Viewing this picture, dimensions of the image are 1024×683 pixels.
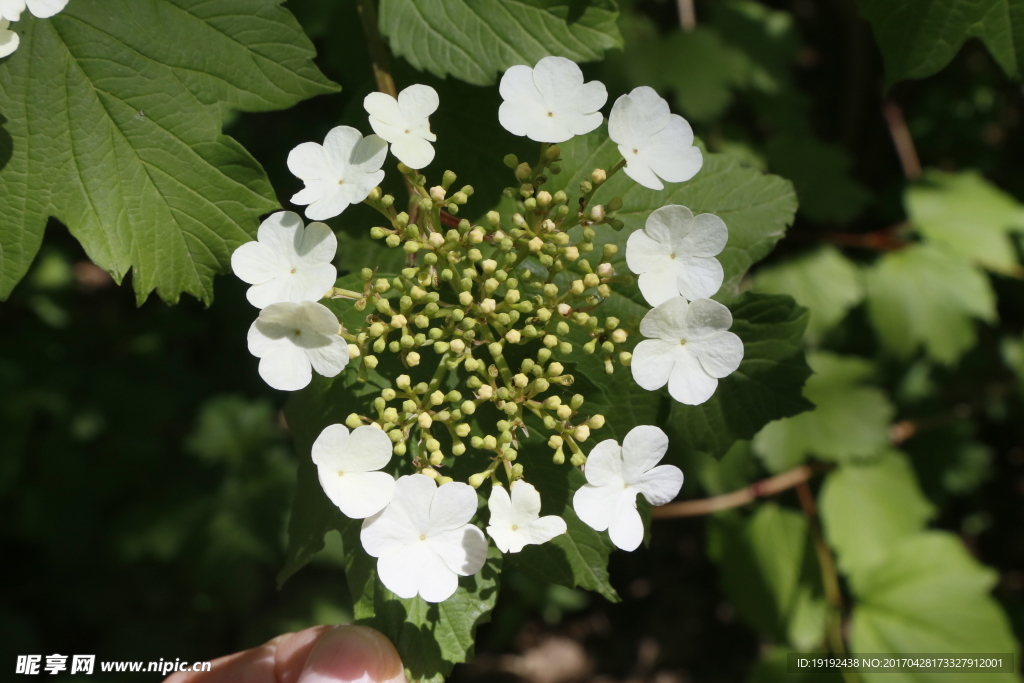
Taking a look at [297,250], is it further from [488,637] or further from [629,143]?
[488,637]

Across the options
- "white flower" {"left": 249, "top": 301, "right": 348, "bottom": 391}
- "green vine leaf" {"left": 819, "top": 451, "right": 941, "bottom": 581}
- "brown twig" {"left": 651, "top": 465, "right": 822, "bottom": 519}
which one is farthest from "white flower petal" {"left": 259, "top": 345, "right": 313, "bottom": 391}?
"green vine leaf" {"left": 819, "top": 451, "right": 941, "bottom": 581}

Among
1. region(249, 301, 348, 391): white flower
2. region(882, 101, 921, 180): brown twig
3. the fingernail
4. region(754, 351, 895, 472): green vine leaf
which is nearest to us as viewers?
region(249, 301, 348, 391): white flower

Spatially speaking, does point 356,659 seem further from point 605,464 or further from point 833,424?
point 833,424

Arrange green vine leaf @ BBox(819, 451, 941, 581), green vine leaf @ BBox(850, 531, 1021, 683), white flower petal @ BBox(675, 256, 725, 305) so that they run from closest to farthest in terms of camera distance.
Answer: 1. white flower petal @ BBox(675, 256, 725, 305)
2. green vine leaf @ BBox(850, 531, 1021, 683)
3. green vine leaf @ BBox(819, 451, 941, 581)

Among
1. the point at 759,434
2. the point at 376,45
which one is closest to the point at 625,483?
the point at 376,45

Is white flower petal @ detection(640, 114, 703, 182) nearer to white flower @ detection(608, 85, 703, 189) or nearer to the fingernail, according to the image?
white flower @ detection(608, 85, 703, 189)
